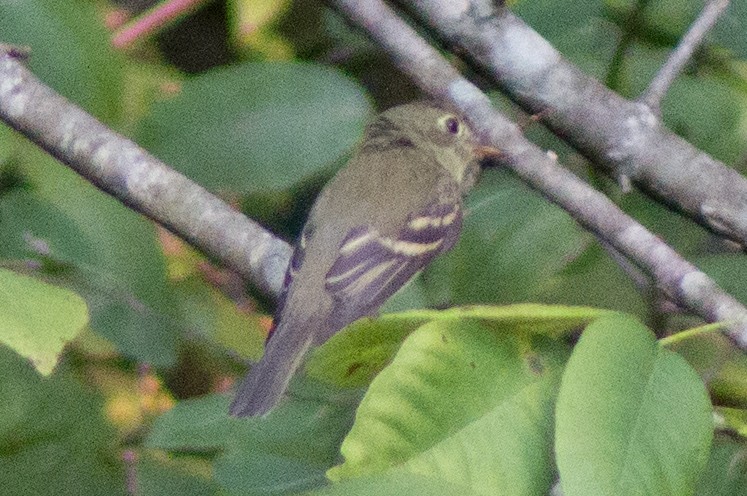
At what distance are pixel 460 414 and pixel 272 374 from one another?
2.08 ft

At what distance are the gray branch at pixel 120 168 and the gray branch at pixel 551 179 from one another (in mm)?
375

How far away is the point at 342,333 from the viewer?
2.75 feet

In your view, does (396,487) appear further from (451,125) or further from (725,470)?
(451,125)

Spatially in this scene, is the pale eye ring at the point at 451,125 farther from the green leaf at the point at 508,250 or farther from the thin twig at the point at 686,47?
the thin twig at the point at 686,47

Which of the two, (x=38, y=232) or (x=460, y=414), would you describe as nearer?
(x=460, y=414)

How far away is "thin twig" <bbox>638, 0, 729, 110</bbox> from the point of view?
4.78 ft

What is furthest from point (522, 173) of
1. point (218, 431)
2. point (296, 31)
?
point (296, 31)

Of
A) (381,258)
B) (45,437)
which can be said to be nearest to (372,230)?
(381,258)

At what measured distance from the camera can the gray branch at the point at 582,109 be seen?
61.5 inches

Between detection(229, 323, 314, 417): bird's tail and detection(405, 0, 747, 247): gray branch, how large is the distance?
0.51 meters

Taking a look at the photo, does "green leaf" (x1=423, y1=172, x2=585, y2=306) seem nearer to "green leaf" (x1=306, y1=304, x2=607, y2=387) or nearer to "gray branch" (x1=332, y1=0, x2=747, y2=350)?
"gray branch" (x1=332, y1=0, x2=747, y2=350)

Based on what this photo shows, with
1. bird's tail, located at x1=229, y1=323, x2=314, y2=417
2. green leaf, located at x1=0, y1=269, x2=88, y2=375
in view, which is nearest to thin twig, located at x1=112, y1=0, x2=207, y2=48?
bird's tail, located at x1=229, y1=323, x2=314, y2=417

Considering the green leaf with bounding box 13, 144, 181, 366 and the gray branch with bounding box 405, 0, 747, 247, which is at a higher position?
the gray branch with bounding box 405, 0, 747, 247

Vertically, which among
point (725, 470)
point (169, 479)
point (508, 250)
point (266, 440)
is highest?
point (725, 470)
